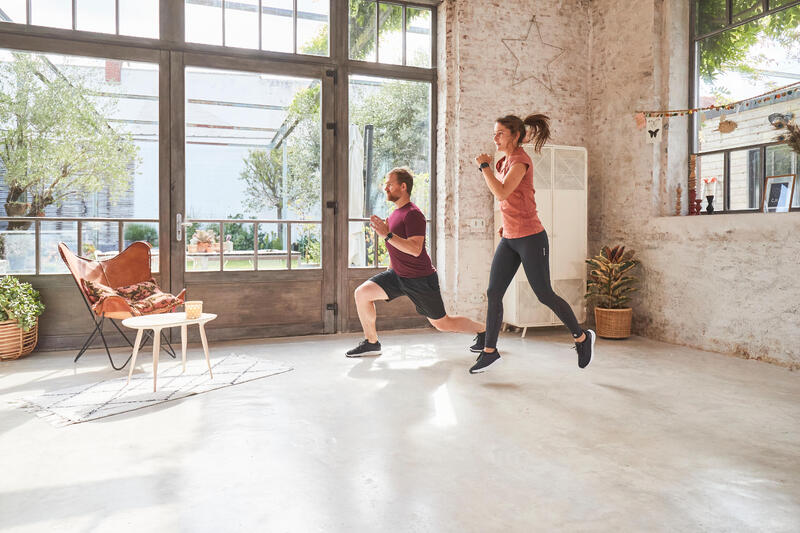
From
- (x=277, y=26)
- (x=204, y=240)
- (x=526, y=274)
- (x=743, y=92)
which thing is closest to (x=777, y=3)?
(x=743, y=92)

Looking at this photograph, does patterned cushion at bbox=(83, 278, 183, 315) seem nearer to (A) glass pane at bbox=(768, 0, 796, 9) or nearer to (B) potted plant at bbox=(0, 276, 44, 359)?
(B) potted plant at bbox=(0, 276, 44, 359)

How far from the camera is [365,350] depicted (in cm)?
440

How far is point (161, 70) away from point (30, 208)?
1607 mm

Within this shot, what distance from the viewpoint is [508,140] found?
359 cm

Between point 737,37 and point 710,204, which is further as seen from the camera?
point 710,204

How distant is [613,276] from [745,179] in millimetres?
1403

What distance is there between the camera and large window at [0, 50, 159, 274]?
14.5 ft

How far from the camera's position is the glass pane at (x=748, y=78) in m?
4.48

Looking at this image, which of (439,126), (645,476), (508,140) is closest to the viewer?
(645,476)

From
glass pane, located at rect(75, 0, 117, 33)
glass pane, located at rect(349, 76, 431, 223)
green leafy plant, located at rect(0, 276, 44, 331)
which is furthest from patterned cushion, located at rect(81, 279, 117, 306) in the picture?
glass pane, located at rect(349, 76, 431, 223)

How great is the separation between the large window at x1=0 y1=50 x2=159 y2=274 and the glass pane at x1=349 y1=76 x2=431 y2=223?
73.9 inches

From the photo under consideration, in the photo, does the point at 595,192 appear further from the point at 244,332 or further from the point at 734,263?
the point at 244,332

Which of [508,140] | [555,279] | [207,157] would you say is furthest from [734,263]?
[207,157]

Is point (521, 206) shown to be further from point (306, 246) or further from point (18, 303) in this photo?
point (18, 303)
